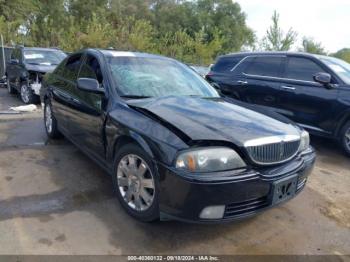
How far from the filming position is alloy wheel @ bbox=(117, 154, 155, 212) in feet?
9.53

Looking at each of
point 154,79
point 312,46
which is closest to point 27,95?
point 154,79

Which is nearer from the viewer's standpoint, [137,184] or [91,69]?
[137,184]

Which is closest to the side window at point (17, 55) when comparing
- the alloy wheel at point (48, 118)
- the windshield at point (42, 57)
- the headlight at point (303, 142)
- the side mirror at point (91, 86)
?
the windshield at point (42, 57)

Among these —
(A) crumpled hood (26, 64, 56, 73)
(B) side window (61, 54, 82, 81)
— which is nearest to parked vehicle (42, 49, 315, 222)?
(B) side window (61, 54, 82, 81)

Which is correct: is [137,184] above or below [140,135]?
below

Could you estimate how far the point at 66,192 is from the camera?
3693mm

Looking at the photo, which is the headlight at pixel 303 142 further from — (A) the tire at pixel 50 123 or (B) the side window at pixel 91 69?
(A) the tire at pixel 50 123

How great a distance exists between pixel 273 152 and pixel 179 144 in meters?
0.83

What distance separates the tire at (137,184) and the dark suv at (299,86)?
156 inches

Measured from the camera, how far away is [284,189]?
287cm

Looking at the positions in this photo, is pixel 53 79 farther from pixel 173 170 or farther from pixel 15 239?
pixel 173 170

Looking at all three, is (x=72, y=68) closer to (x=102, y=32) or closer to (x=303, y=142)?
(x=303, y=142)

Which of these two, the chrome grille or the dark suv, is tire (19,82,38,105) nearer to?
the dark suv

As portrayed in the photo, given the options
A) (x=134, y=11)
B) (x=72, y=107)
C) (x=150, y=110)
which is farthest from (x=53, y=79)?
(x=134, y=11)
